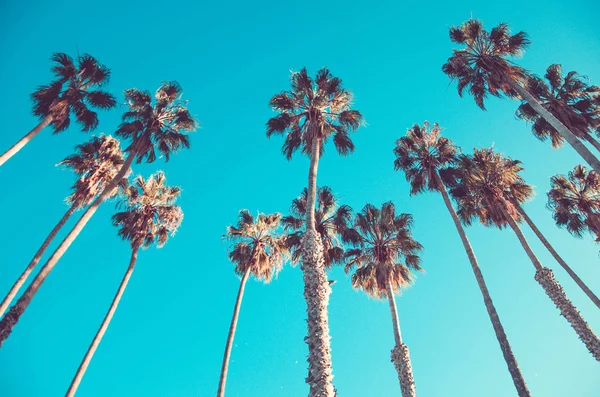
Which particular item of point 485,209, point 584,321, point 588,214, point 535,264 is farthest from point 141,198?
point 588,214

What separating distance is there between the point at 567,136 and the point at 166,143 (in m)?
18.1

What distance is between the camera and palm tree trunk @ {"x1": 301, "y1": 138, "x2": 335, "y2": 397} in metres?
7.87

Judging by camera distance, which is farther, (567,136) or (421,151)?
(421,151)

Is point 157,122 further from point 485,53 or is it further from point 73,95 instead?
point 485,53

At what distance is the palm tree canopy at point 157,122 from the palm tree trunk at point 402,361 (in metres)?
14.1

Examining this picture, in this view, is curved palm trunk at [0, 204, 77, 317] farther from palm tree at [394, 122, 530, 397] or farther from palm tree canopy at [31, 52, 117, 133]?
palm tree at [394, 122, 530, 397]

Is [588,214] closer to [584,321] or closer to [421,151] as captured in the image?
[584,321]

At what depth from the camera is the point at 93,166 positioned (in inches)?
802

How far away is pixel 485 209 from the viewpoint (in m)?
19.6

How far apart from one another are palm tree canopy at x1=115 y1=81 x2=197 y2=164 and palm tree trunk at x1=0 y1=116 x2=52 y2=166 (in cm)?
298

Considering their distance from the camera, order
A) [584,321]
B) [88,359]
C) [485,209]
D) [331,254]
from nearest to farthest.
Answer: [584,321], [88,359], [331,254], [485,209]

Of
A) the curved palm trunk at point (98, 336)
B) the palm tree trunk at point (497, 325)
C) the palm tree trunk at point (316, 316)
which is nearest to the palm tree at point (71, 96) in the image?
the curved palm trunk at point (98, 336)

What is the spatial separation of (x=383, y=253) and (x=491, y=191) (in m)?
6.71

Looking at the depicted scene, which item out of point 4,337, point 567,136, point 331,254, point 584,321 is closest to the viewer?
point 4,337
